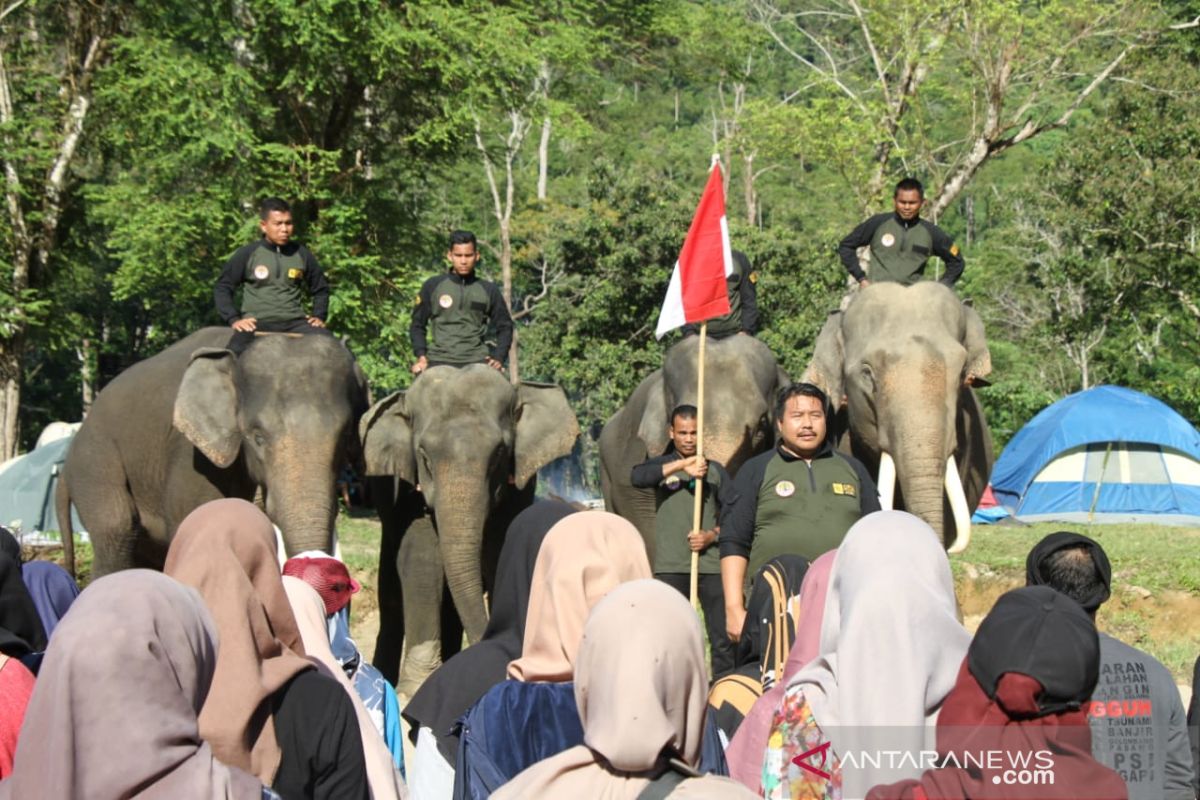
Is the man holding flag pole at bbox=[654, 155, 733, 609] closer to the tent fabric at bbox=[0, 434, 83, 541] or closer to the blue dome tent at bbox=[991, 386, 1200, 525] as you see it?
the tent fabric at bbox=[0, 434, 83, 541]

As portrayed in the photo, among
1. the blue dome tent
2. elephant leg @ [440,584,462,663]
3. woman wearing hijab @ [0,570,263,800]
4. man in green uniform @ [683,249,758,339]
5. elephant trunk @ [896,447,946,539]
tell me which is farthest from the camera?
the blue dome tent

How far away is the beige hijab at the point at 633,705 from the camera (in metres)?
3.40

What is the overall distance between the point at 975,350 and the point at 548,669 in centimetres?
741

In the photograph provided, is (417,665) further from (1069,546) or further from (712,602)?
(1069,546)

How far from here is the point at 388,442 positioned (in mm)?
11273

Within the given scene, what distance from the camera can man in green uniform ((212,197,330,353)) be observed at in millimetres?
11086

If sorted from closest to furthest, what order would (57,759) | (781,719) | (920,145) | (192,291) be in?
1. (57,759)
2. (781,719)
3. (192,291)
4. (920,145)

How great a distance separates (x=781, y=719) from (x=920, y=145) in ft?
89.0

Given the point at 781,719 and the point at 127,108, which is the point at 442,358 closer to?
the point at 781,719

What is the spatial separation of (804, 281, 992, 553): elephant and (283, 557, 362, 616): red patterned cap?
488cm

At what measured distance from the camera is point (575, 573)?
443cm

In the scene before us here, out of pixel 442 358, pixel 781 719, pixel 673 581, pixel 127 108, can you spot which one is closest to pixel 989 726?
pixel 781 719

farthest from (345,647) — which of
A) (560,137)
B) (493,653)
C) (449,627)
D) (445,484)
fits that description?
(560,137)

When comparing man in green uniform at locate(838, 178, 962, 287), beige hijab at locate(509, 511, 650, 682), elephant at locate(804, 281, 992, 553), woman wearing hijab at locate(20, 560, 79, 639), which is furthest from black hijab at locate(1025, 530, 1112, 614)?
man in green uniform at locate(838, 178, 962, 287)
